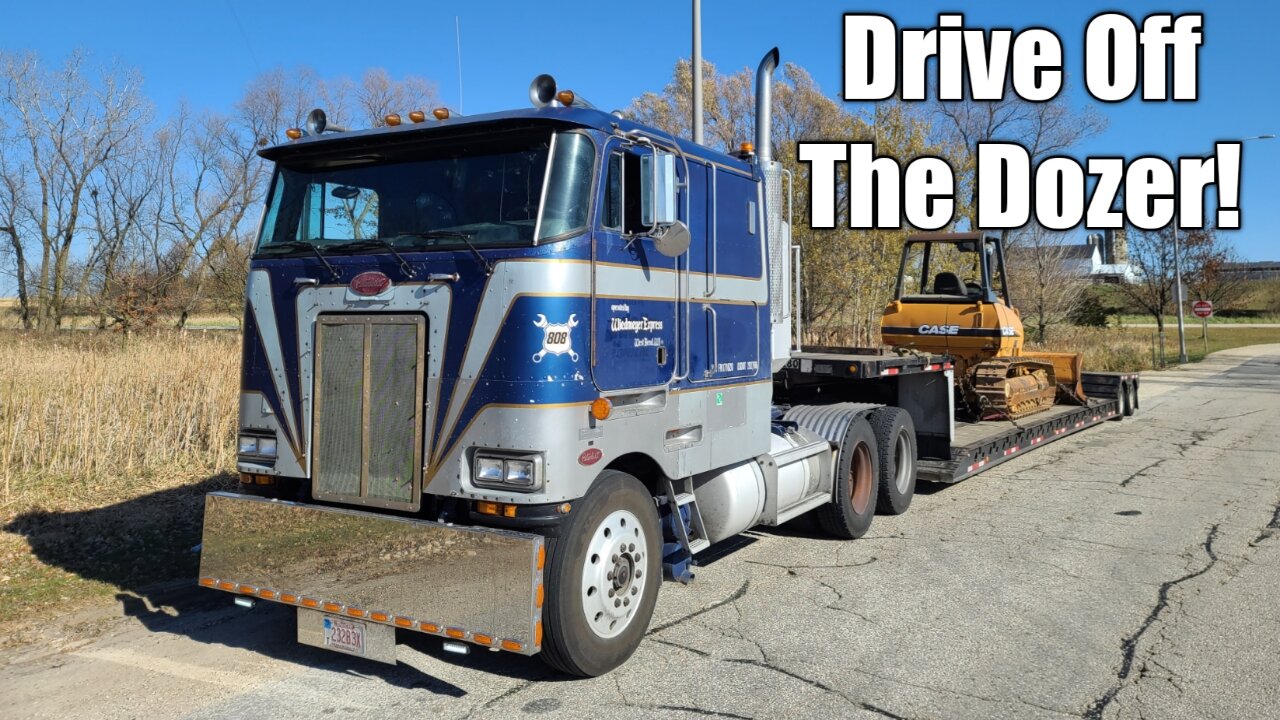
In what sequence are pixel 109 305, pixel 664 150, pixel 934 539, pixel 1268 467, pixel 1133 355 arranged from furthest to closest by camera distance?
pixel 1133 355 → pixel 109 305 → pixel 1268 467 → pixel 934 539 → pixel 664 150

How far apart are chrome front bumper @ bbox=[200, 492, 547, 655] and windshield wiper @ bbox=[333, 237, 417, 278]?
4.17ft

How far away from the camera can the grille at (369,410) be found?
4746 millimetres

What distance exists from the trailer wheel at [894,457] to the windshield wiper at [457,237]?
202 inches

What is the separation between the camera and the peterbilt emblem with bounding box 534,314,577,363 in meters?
4.49

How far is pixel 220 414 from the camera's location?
Result: 33.5 ft

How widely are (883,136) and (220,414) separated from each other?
71.9 feet

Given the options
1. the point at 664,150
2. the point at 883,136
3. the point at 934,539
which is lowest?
the point at 934,539

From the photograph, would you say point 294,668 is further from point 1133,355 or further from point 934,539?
point 1133,355

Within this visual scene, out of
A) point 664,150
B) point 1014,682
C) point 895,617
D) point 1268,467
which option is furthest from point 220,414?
point 1268,467

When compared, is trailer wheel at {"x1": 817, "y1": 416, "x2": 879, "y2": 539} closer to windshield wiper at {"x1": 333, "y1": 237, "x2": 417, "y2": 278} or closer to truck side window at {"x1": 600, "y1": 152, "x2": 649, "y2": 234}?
truck side window at {"x1": 600, "y1": 152, "x2": 649, "y2": 234}

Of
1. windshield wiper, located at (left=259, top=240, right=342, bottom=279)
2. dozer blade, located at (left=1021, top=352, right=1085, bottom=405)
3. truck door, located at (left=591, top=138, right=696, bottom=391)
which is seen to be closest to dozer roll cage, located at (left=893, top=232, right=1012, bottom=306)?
dozer blade, located at (left=1021, top=352, right=1085, bottom=405)

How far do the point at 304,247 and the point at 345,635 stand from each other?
6.97ft

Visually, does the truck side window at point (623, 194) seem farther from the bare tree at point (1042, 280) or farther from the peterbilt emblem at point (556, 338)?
the bare tree at point (1042, 280)

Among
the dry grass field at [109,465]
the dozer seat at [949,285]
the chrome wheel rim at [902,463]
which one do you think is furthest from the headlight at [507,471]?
the dozer seat at [949,285]
